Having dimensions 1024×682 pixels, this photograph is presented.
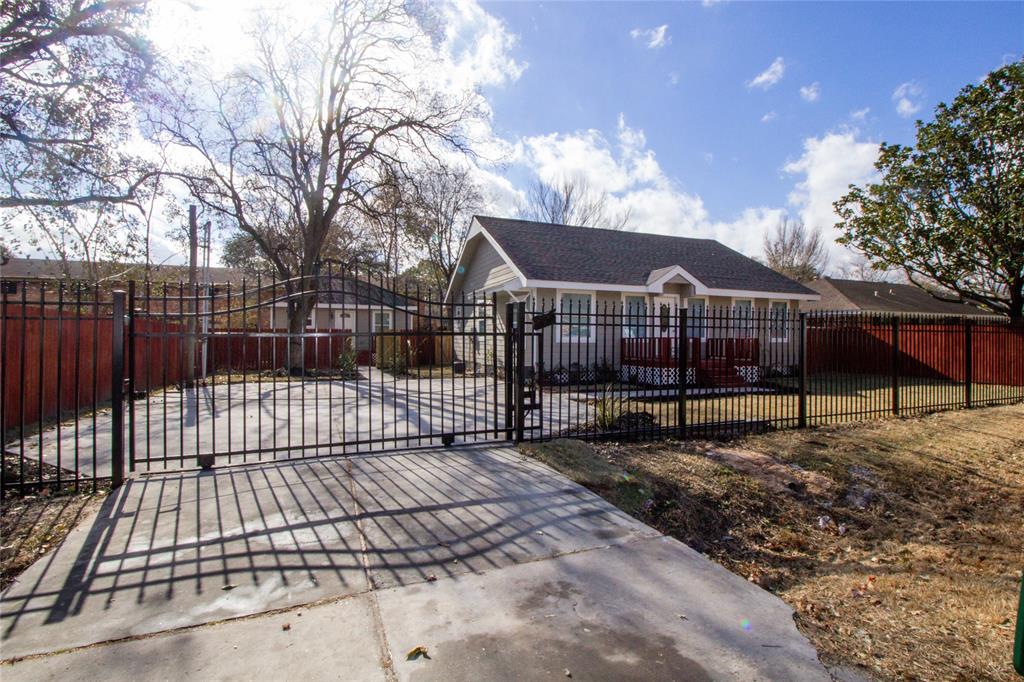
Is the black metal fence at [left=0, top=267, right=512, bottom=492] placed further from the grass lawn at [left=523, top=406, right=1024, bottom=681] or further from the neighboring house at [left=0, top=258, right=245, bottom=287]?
the grass lawn at [left=523, top=406, right=1024, bottom=681]

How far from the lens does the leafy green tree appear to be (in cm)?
1273

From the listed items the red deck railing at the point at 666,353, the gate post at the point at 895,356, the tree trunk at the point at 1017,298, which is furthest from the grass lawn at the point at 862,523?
the tree trunk at the point at 1017,298

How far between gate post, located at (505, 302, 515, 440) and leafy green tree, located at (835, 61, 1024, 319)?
Answer: 44.0ft

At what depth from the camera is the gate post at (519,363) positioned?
633 centimetres

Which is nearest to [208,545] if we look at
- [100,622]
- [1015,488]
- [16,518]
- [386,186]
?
[100,622]

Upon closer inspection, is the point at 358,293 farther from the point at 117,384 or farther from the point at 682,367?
the point at 682,367

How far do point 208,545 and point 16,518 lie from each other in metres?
1.91

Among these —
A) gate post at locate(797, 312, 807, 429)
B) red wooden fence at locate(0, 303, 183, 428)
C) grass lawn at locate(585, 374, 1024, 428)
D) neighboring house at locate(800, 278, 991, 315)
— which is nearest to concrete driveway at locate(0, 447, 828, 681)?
red wooden fence at locate(0, 303, 183, 428)

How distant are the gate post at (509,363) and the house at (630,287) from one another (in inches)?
235

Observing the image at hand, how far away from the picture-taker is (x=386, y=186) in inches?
758

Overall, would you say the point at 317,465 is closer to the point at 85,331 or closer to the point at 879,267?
the point at 85,331

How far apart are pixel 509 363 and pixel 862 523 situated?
4036mm

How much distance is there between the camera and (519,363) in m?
6.50

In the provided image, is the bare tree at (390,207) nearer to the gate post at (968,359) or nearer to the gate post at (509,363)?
the gate post at (509,363)
